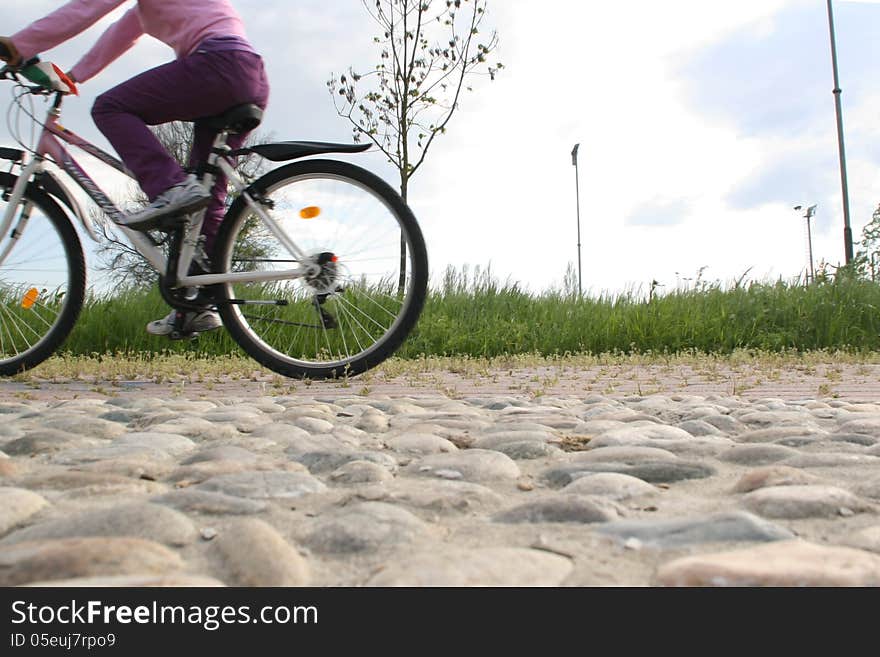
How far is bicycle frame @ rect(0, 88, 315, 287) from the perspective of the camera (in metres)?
4.01

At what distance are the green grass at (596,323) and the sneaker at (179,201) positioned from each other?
3.49 metres

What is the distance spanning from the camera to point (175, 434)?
7.77 feet

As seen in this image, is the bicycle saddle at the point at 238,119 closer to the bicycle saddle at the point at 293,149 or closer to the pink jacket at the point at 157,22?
the bicycle saddle at the point at 293,149

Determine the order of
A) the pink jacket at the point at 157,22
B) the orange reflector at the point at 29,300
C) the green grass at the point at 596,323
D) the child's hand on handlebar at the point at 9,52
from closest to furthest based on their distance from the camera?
the pink jacket at the point at 157,22, the child's hand on handlebar at the point at 9,52, the orange reflector at the point at 29,300, the green grass at the point at 596,323

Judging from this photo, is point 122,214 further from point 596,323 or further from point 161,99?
point 596,323

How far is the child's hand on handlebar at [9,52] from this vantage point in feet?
13.1

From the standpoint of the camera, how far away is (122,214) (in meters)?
4.12

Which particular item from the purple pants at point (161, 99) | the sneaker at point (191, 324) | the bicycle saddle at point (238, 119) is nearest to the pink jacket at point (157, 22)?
the purple pants at point (161, 99)

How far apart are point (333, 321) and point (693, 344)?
5.05m

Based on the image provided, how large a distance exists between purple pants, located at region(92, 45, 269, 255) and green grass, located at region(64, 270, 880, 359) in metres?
3.58

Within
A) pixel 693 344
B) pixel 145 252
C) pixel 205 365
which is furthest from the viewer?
pixel 693 344

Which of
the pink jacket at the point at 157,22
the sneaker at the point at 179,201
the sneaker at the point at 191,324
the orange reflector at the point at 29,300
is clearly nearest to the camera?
the sneaker at the point at 179,201
